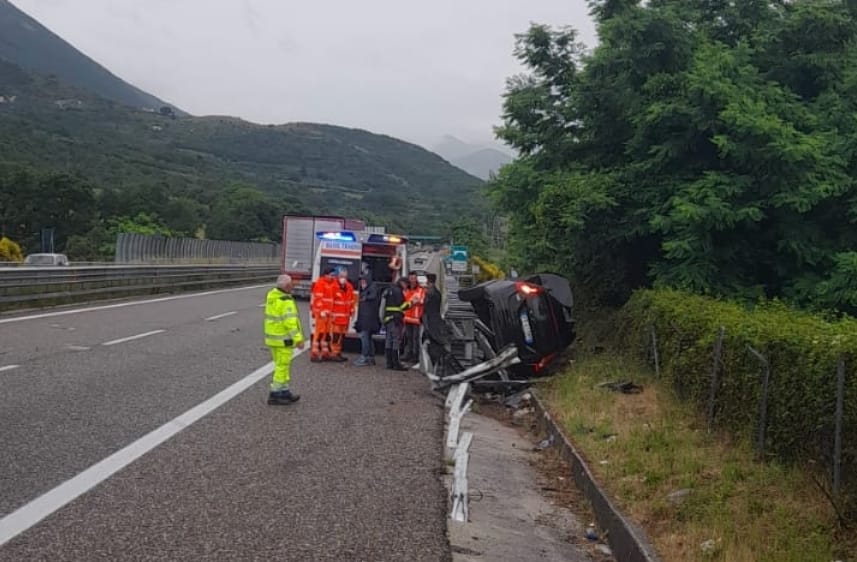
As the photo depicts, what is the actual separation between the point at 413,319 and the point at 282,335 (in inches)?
229

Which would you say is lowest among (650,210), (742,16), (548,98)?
(650,210)

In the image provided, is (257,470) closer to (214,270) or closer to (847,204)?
(847,204)

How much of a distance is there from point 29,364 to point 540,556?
937 cm

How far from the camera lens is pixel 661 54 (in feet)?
56.5

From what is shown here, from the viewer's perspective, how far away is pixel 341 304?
16672 mm

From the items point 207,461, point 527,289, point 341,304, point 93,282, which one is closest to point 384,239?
point 341,304

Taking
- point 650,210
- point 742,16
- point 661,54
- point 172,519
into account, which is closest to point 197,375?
point 172,519

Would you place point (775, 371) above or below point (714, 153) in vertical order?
below

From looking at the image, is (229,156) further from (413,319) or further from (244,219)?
(413,319)

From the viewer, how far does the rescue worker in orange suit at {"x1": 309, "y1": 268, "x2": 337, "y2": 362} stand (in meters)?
16.4

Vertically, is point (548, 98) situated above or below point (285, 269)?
above

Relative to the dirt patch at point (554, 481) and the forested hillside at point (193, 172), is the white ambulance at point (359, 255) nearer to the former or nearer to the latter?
the dirt patch at point (554, 481)

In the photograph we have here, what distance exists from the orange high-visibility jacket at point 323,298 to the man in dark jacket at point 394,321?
103 centimetres

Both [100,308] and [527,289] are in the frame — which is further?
[100,308]
